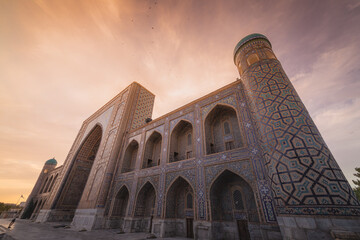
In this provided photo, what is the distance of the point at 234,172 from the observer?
242 inches

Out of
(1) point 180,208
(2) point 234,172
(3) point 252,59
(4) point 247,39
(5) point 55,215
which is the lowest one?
(5) point 55,215

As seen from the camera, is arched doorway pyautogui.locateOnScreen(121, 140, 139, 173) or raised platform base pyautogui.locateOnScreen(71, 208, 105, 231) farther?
arched doorway pyautogui.locateOnScreen(121, 140, 139, 173)

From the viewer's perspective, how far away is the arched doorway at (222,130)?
25.5ft

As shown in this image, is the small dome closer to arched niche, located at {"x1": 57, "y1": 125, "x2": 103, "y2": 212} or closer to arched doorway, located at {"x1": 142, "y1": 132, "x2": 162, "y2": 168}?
arched doorway, located at {"x1": 142, "y1": 132, "x2": 162, "y2": 168}

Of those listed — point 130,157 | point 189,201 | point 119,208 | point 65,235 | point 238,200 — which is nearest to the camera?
point 238,200

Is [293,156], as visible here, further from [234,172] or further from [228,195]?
[228,195]

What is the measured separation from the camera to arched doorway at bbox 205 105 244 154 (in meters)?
7.77

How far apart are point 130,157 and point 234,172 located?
920 cm

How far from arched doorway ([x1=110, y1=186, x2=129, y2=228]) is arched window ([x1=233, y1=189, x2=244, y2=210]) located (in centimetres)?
776

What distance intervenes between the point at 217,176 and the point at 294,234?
9.84 feet

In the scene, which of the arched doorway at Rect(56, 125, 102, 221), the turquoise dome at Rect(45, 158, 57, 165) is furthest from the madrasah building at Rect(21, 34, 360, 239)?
the turquoise dome at Rect(45, 158, 57, 165)

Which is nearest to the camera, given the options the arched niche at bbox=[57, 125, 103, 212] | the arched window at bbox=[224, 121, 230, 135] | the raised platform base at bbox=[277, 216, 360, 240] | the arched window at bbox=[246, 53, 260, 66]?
the raised platform base at bbox=[277, 216, 360, 240]

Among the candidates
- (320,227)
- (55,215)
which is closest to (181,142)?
(320,227)

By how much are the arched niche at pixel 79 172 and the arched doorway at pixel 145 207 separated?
10876 mm
